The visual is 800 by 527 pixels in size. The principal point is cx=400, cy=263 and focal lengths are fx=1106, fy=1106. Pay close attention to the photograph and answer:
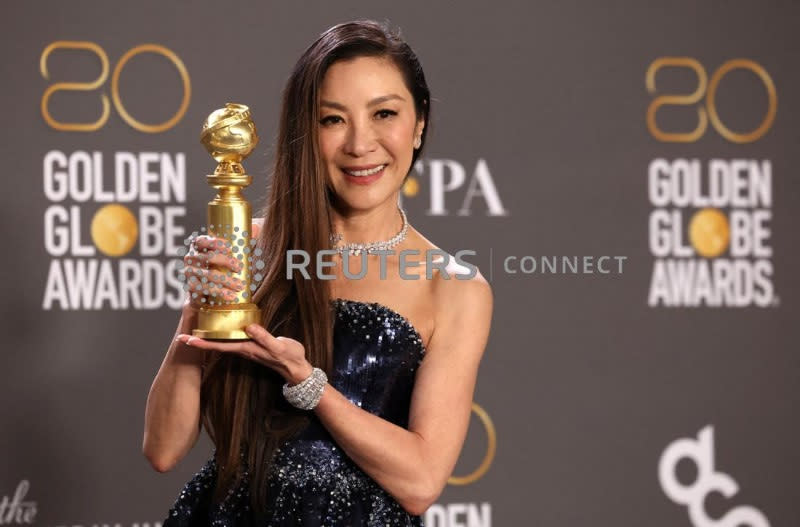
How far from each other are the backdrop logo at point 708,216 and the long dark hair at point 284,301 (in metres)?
1.84

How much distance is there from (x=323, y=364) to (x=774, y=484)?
231cm

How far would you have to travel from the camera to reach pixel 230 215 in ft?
5.05

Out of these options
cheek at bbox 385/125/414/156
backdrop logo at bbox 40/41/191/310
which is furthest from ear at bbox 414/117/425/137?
backdrop logo at bbox 40/41/191/310

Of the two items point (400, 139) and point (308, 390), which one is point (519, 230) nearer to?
point (400, 139)

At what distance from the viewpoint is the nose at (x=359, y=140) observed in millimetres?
1734

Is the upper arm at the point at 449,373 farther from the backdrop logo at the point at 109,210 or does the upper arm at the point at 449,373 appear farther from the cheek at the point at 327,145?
the backdrop logo at the point at 109,210

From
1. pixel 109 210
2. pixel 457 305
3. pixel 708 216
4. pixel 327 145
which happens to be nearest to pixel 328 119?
pixel 327 145

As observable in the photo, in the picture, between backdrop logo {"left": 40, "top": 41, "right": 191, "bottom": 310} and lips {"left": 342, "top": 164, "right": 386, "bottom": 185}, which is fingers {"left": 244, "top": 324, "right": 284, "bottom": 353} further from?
backdrop logo {"left": 40, "top": 41, "right": 191, "bottom": 310}

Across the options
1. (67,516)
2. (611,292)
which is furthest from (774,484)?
(67,516)

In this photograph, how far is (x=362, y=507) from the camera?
5.72 feet

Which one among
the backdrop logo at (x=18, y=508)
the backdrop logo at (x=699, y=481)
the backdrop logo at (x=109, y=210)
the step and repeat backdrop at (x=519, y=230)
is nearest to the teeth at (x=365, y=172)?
the step and repeat backdrop at (x=519, y=230)

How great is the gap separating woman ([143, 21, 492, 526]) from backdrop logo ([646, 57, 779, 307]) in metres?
1.72

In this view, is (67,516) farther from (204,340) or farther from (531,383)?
(204,340)

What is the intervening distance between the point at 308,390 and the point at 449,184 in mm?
1735
